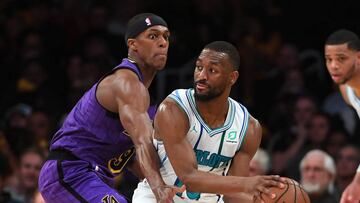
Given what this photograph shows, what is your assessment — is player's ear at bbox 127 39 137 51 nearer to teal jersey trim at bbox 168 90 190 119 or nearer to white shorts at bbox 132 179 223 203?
teal jersey trim at bbox 168 90 190 119

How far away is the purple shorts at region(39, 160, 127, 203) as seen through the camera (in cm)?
604

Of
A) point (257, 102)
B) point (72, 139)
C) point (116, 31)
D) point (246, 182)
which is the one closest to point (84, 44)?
point (116, 31)

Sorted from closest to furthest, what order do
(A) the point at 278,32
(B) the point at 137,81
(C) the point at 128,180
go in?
1. (B) the point at 137,81
2. (C) the point at 128,180
3. (A) the point at 278,32

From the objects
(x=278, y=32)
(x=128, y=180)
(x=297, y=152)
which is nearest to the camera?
(x=128, y=180)

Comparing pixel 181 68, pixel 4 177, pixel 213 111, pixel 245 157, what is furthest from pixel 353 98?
pixel 181 68

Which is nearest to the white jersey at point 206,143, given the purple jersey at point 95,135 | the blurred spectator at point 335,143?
the purple jersey at point 95,135

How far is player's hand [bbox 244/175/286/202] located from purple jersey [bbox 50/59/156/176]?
43.4 inches

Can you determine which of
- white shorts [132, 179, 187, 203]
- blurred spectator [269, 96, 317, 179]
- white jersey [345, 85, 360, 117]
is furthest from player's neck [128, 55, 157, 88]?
blurred spectator [269, 96, 317, 179]

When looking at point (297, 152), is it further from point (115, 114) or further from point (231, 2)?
point (115, 114)

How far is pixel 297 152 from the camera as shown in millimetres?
9945

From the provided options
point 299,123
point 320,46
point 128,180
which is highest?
point 320,46

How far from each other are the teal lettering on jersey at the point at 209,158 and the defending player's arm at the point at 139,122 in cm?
41

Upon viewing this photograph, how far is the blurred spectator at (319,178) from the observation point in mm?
8555

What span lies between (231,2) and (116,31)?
157cm
